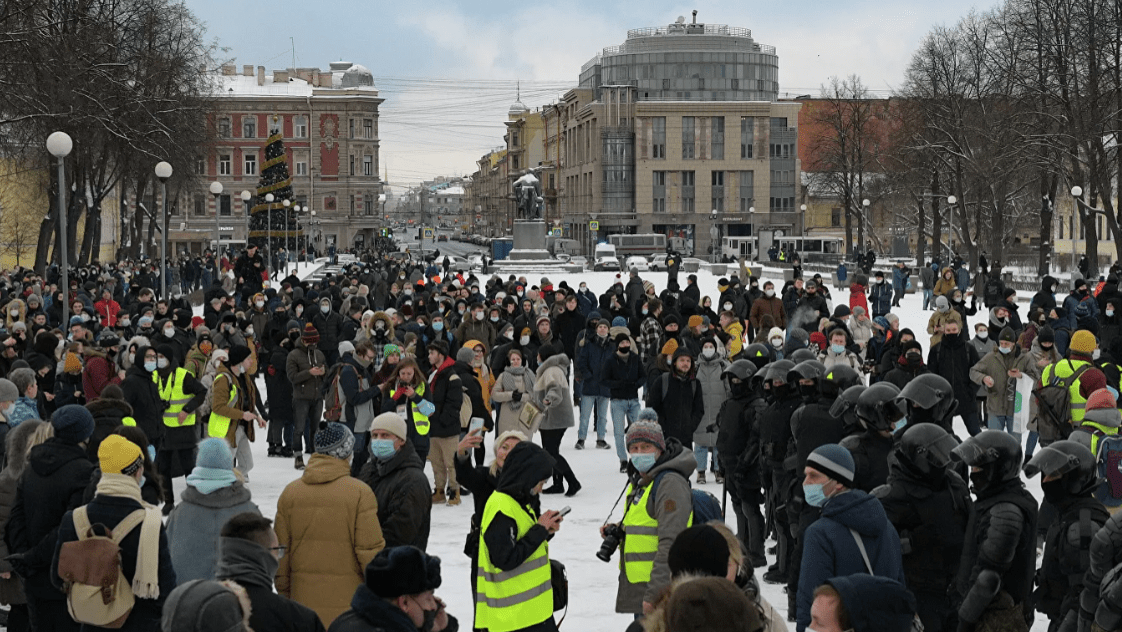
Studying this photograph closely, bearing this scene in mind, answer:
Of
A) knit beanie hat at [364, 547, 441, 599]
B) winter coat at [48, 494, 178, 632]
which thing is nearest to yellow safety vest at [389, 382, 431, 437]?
winter coat at [48, 494, 178, 632]

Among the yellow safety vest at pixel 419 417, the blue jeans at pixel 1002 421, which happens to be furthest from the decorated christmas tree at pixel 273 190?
the yellow safety vest at pixel 419 417

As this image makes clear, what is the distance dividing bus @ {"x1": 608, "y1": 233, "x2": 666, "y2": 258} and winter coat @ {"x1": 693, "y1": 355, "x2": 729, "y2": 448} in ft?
219

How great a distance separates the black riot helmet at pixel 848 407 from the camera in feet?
25.9

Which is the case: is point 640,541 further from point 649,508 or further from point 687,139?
point 687,139

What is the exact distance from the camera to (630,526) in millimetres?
6723

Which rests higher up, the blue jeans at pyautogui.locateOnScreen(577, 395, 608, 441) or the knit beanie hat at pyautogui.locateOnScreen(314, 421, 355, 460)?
the knit beanie hat at pyautogui.locateOnScreen(314, 421, 355, 460)

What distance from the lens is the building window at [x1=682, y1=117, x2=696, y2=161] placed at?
330 feet

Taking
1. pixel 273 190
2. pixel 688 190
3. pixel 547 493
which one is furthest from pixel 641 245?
pixel 547 493

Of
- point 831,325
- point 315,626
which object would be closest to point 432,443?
point 831,325

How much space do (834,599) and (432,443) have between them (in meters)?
8.41

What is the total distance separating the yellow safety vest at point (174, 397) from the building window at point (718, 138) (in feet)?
298

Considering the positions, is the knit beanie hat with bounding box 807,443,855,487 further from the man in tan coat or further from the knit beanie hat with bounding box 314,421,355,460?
the knit beanie hat with bounding box 314,421,355,460

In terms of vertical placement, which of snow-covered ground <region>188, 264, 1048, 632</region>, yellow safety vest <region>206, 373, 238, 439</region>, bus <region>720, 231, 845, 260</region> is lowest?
snow-covered ground <region>188, 264, 1048, 632</region>

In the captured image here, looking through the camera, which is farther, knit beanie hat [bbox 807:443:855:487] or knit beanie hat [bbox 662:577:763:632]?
knit beanie hat [bbox 807:443:855:487]
